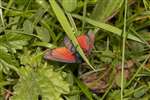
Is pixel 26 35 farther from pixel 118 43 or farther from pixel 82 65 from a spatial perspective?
pixel 118 43

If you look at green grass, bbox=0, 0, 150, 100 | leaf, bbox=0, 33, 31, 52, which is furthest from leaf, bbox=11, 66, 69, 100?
leaf, bbox=0, 33, 31, 52

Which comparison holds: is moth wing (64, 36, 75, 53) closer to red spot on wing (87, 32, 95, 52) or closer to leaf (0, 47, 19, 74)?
red spot on wing (87, 32, 95, 52)

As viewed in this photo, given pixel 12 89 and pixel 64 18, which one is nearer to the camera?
pixel 64 18

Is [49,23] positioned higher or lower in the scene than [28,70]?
higher

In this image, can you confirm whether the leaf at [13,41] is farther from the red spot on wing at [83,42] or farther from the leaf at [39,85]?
the red spot on wing at [83,42]

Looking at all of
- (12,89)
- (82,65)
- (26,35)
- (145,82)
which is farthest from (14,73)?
(145,82)

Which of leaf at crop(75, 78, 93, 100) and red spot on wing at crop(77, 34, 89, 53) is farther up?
red spot on wing at crop(77, 34, 89, 53)

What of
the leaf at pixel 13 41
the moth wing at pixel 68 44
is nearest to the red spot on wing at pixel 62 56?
the moth wing at pixel 68 44
